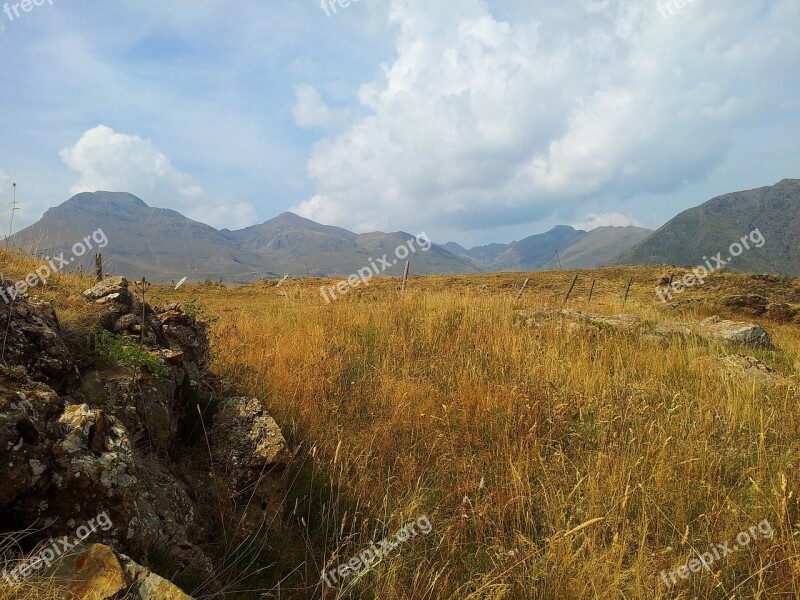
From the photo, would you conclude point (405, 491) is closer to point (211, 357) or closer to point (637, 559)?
point (637, 559)

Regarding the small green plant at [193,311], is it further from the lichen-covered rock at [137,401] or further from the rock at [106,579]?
the rock at [106,579]

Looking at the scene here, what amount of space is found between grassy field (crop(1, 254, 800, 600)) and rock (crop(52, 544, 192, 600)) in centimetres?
77

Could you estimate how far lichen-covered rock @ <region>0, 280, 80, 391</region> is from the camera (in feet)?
8.21

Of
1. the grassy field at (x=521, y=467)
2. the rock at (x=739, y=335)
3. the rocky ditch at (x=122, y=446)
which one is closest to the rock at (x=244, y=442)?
the rocky ditch at (x=122, y=446)

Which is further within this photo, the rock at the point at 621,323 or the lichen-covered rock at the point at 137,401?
the rock at the point at 621,323

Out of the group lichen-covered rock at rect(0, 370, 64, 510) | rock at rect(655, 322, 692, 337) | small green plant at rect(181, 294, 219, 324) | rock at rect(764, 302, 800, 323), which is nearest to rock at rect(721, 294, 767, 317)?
rock at rect(764, 302, 800, 323)

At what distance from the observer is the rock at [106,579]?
4.96 ft

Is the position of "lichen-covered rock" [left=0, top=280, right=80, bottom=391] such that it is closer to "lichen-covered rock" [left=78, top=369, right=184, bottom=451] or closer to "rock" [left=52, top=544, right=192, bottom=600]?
"lichen-covered rock" [left=78, top=369, right=184, bottom=451]

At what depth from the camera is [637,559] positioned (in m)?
2.35

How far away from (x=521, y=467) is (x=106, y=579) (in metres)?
2.56

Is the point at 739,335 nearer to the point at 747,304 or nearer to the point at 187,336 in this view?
the point at 187,336

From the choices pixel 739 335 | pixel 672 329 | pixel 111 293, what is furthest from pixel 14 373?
pixel 739 335

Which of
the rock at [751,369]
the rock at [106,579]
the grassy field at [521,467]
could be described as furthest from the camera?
the rock at [751,369]

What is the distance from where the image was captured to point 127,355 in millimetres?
2986
